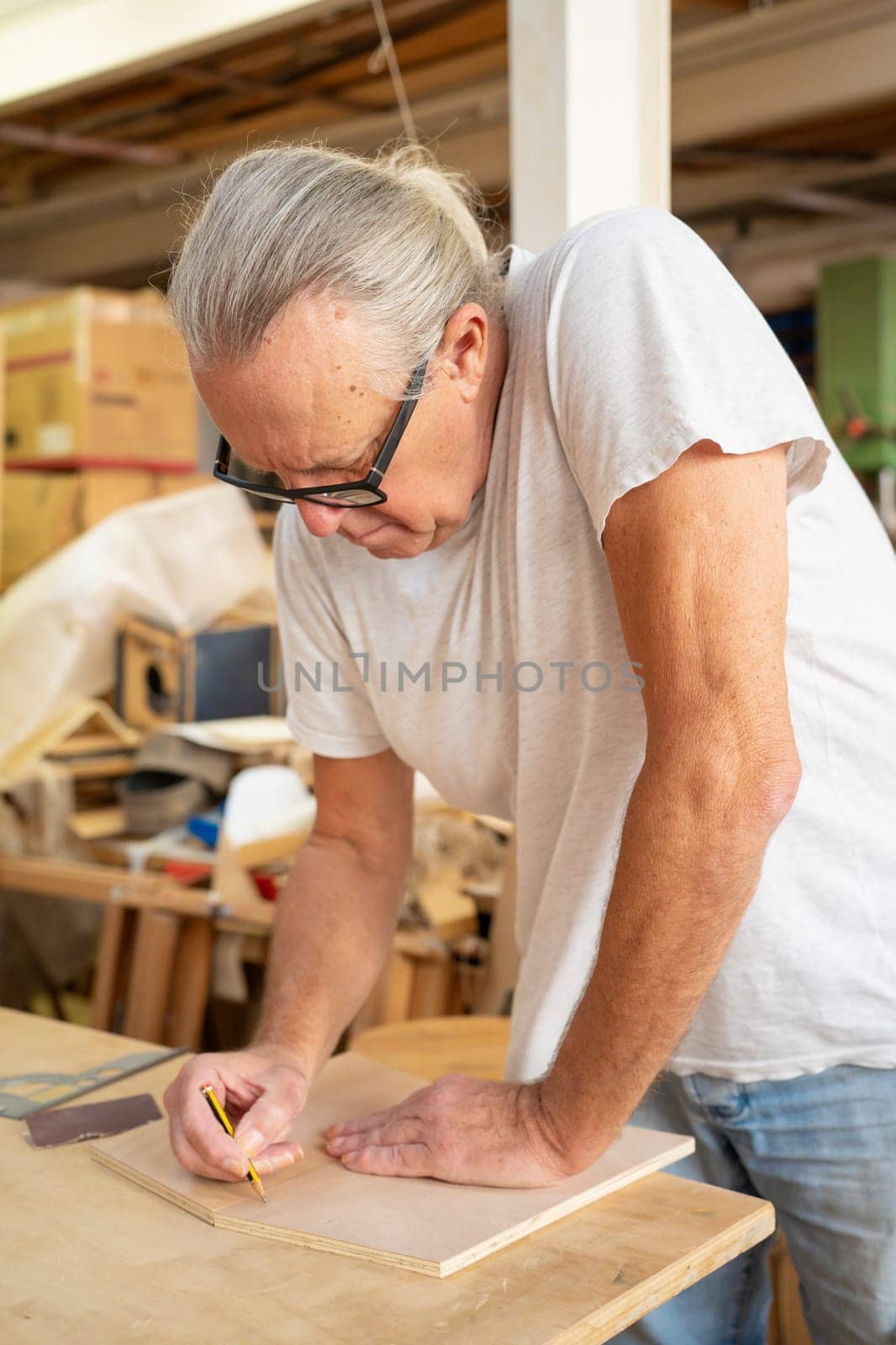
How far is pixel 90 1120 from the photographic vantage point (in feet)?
4.30

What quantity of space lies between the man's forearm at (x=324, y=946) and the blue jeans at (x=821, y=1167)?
36cm

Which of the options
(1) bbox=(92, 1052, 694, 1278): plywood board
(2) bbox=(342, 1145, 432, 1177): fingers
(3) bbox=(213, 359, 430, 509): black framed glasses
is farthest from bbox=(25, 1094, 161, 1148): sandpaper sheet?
(3) bbox=(213, 359, 430, 509): black framed glasses

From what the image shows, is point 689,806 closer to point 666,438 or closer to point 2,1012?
point 666,438

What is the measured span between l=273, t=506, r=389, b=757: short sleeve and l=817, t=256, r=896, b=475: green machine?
376 centimetres

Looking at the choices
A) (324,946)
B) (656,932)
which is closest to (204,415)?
(324,946)

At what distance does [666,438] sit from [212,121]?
4384 millimetres

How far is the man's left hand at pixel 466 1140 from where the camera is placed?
1110 millimetres

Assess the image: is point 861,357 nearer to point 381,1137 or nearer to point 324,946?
point 324,946

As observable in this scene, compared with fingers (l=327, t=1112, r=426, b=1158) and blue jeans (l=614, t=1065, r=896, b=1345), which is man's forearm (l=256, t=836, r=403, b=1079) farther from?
blue jeans (l=614, t=1065, r=896, b=1345)

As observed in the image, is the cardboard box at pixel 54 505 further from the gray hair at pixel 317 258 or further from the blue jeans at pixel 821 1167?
the blue jeans at pixel 821 1167

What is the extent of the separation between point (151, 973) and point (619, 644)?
6.77 feet

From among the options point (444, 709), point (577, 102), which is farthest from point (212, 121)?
point (444, 709)

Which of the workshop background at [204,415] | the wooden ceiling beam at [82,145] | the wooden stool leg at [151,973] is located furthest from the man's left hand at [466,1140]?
the wooden ceiling beam at [82,145]

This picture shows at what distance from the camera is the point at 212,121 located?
486 centimetres
